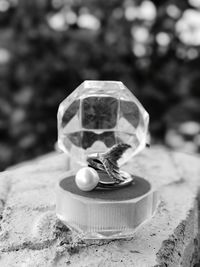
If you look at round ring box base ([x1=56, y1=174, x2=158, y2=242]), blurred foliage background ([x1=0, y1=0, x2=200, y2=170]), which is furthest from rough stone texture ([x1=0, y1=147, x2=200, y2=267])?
blurred foliage background ([x1=0, y1=0, x2=200, y2=170])

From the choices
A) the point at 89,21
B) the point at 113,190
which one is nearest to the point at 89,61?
the point at 89,21

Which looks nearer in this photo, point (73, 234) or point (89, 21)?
point (73, 234)

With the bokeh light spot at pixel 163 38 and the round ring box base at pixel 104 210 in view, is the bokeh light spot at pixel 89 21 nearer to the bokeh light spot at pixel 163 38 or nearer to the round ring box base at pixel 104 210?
the bokeh light spot at pixel 163 38

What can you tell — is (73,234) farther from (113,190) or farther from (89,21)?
(89,21)

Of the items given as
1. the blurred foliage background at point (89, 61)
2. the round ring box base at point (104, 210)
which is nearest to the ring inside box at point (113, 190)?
the round ring box base at point (104, 210)

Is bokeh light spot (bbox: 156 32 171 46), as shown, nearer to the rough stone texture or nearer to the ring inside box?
the rough stone texture

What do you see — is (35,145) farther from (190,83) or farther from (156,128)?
(190,83)
